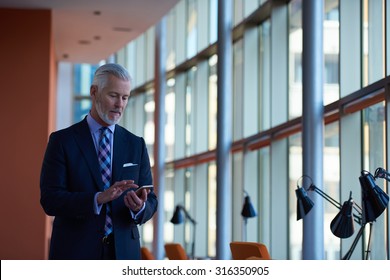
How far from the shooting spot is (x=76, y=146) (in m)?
2.25

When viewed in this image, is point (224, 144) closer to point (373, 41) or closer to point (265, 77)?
point (265, 77)

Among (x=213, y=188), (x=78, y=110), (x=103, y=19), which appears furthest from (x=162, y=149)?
(x=78, y=110)

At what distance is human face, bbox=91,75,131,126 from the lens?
84.8 inches

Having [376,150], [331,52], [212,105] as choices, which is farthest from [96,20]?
[376,150]

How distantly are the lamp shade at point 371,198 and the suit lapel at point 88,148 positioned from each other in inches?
116

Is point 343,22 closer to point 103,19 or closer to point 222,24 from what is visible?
point 222,24

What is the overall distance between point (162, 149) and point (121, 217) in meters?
14.0

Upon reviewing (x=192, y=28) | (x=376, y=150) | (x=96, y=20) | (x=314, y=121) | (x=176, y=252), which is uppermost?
(x=192, y=28)

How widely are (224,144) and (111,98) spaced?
9910 mm

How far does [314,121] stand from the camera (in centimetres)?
821

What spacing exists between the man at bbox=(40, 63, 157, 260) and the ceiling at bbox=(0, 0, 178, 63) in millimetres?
9219

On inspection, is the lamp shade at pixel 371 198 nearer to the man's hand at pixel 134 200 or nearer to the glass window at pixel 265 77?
the man's hand at pixel 134 200

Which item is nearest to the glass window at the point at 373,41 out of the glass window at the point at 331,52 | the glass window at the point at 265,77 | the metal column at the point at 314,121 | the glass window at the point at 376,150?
the glass window at the point at 376,150

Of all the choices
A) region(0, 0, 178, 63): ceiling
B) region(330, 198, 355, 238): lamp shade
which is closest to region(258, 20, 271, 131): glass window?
region(0, 0, 178, 63): ceiling
